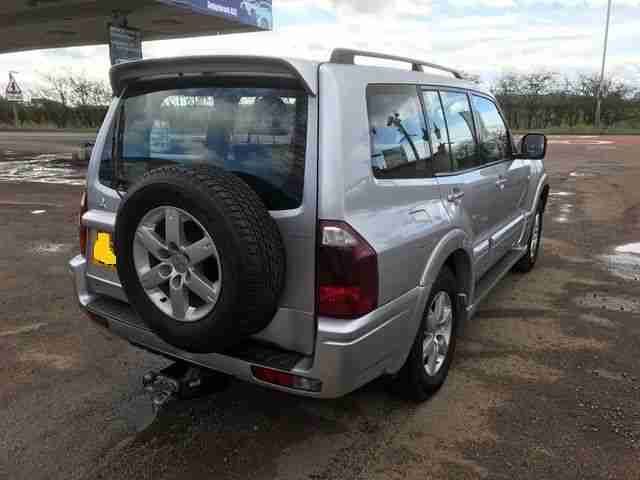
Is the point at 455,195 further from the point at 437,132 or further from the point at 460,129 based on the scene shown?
the point at 460,129

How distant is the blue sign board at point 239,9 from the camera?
1352cm

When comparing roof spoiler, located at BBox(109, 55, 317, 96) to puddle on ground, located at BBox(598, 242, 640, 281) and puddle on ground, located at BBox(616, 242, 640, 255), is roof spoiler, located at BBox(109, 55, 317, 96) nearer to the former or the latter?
puddle on ground, located at BBox(598, 242, 640, 281)

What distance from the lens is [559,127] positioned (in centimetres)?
3788

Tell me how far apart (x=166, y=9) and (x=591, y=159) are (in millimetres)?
13809

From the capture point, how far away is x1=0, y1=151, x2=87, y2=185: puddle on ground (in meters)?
12.7

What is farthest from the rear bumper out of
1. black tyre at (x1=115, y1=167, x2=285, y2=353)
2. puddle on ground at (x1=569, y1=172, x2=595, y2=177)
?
puddle on ground at (x1=569, y1=172, x2=595, y2=177)

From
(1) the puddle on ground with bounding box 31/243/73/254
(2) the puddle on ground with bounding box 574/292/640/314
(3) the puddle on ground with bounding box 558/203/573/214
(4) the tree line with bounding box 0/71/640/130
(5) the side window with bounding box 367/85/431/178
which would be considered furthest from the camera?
(4) the tree line with bounding box 0/71/640/130

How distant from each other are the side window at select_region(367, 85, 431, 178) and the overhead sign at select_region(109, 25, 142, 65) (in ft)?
37.4

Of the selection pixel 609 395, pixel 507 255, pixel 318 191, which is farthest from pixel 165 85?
pixel 507 255

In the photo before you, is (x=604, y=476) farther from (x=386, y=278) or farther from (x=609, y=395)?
(x=386, y=278)

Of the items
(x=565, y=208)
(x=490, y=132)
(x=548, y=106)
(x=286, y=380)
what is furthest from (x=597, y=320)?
(x=548, y=106)

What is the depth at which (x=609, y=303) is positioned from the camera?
4.71 metres

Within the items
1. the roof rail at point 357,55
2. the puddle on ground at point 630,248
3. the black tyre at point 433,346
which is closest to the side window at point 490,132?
the roof rail at point 357,55

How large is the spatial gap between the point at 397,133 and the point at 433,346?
1239mm
